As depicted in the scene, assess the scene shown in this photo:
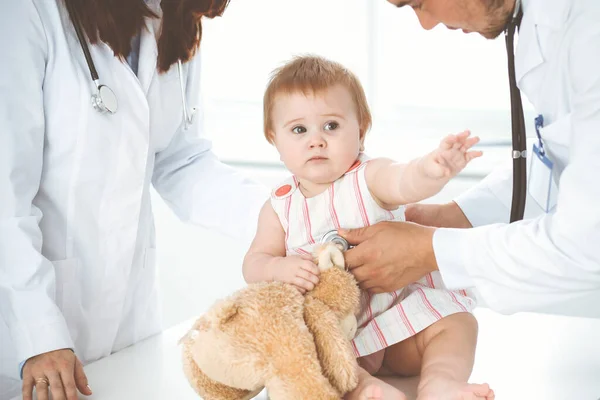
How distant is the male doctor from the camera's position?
1.12 meters

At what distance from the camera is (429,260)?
1328mm

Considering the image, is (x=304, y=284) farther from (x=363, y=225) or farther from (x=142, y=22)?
(x=142, y=22)

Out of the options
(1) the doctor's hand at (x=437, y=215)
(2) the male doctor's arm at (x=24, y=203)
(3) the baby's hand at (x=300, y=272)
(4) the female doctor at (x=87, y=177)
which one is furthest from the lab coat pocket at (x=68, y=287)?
(1) the doctor's hand at (x=437, y=215)

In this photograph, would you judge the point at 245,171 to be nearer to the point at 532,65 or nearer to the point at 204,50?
the point at 204,50

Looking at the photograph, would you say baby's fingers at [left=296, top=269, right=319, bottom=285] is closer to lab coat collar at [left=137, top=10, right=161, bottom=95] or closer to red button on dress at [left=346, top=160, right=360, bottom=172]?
red button on dress at [left=346, top=160, right=360, bottom=172]

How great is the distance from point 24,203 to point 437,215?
0.90 meters

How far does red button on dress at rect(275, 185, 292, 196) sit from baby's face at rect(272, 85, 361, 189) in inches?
2.2

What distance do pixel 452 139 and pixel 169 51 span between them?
29.5 inches

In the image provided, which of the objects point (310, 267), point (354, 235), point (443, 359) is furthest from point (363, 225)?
point (443, 359)

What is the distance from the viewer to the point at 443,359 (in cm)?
124

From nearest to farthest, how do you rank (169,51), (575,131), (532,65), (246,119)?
(575,131) < (532,65) < (169,51) < (246,119)

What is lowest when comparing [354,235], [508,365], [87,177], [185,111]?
[508,365]

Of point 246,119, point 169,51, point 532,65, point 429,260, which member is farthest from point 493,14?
point 246,119

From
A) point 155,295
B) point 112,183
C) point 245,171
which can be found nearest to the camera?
point 112,183
